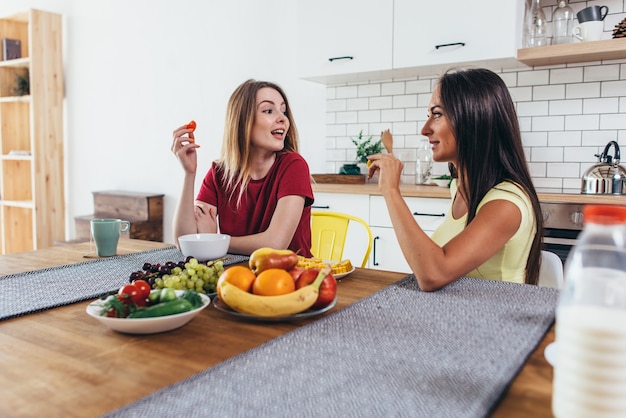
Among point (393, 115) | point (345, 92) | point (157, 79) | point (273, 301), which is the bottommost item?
point (273, 301)

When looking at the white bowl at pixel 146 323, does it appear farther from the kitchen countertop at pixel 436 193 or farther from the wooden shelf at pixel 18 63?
the wooden shelf at pixel 18 63

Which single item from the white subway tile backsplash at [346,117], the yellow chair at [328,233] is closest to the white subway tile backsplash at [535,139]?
the white subway tile backsplash at [346,117]

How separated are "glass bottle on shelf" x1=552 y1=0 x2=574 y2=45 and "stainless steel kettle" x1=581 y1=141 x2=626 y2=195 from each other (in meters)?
0.69

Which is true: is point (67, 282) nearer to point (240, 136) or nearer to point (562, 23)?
point (240, 136)

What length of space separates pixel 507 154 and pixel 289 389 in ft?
3.52

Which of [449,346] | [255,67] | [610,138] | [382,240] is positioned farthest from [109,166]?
[449,346]

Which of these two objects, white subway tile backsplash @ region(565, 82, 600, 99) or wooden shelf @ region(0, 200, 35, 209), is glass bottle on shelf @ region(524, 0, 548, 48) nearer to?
white subway tile backsplash @ region(565, 82, 600, 99)

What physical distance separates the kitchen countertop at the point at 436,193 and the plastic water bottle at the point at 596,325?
2.14 m

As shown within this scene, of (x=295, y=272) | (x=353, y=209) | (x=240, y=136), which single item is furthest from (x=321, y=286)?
(x=353, y=209)

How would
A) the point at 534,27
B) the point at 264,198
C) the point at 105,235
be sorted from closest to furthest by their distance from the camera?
the point at 105,235 → the point at 264,198 → the point at 534,27

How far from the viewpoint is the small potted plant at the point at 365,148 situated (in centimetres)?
362

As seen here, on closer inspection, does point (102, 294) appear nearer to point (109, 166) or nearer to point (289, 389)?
point (289, 389)

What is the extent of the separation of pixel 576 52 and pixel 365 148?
1391mm

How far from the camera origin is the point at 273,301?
1.00 m
